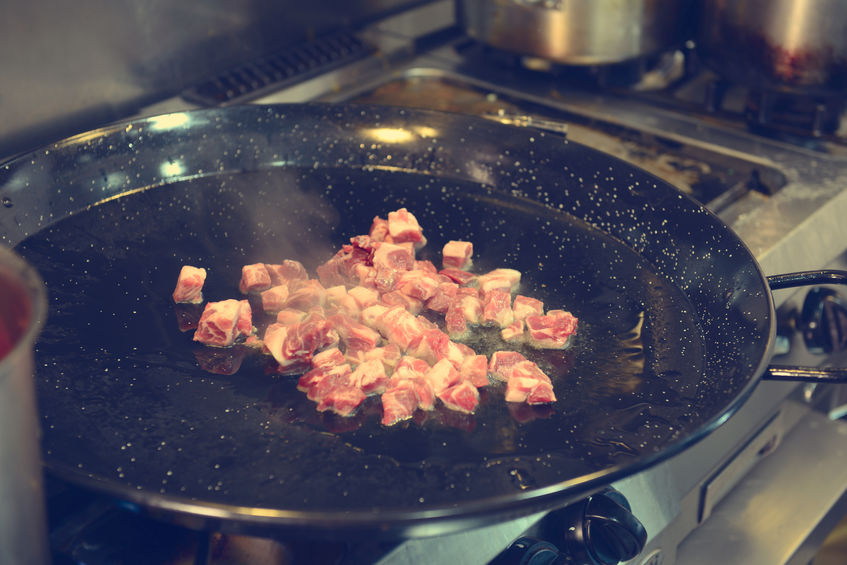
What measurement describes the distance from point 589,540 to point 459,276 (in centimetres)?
42

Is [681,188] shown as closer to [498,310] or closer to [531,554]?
[498,310]

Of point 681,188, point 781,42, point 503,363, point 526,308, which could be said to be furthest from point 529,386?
point 781,42

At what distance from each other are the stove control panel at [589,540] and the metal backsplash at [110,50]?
1145 millimetres

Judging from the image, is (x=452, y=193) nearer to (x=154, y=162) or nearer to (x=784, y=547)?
(x=154, y=162)

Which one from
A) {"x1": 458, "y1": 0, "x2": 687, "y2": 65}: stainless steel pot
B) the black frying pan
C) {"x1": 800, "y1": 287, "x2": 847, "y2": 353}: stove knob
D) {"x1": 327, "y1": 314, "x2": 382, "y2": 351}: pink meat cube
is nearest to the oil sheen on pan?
the black frying pan

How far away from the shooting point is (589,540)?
0.86 metres

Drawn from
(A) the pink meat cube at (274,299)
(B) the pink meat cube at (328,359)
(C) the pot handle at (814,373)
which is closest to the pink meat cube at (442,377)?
(B) the pink meat cube at (328,359)

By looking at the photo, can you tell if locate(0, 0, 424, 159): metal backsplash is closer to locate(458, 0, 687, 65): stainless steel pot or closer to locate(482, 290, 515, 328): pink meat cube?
locate(458, 0, 687, 65): stainless steel pot

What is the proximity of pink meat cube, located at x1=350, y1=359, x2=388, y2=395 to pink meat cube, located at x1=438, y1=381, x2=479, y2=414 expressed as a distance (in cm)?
7

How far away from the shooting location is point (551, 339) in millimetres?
1012

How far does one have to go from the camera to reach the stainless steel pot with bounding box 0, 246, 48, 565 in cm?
52

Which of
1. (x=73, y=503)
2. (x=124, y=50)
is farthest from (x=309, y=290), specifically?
(x=124, y=50)

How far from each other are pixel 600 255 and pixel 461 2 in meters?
0.87

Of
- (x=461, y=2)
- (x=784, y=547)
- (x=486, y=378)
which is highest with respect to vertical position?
(x=461, y=2)
